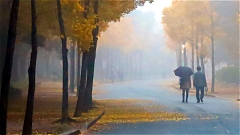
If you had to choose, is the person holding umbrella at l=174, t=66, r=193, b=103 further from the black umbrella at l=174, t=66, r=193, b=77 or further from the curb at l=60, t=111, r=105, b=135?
the curb at l=60, t=111, r=105, b=135

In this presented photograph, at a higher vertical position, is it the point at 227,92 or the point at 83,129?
the point at 227,92

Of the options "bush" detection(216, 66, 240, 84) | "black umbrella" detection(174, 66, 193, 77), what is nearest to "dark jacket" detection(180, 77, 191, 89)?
"black umbrella" detection(174, 66, 193, 77)

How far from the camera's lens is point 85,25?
1816 cm

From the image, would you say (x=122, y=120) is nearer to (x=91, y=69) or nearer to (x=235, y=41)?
(x=91, y=69)

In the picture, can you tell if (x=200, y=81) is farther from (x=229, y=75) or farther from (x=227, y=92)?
(x=229, y=75)

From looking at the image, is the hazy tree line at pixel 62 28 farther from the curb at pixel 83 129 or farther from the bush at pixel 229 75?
the bush at pixel 229 75

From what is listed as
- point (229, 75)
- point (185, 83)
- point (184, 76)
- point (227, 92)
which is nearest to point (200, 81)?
point (185, 83)

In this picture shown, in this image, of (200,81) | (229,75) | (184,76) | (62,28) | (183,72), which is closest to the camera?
(62,28)

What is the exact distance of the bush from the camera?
53.5 m

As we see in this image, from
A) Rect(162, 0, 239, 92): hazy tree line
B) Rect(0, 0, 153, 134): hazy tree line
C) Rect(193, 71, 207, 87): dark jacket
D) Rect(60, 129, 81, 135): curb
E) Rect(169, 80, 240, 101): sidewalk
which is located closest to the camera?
Rect(0, 0, 153, 134): hazy tree line

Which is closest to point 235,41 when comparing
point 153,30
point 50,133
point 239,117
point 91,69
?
point 91,69

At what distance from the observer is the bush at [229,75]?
53.5m

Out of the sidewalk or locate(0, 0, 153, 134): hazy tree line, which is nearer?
locate(0, 0, 153, 134): hazy tree line

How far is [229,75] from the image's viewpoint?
55719 mm
